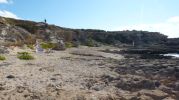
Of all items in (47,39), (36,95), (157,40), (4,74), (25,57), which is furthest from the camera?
(157,40)

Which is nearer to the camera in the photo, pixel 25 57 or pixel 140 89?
pixel 140 89

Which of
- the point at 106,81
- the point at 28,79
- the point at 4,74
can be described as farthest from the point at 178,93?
the point at 4,74

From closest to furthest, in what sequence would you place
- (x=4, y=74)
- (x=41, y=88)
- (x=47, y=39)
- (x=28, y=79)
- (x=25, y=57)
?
1. (x=41, y=88)
2. (x=28, y=79)
3. (x=4, y=74)
4. (x=25, y=57)
5. (x=47, y=39)

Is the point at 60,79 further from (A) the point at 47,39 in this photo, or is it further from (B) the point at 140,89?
(A) the point at 47,39

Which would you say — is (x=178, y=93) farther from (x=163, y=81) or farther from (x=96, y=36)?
(x=96, y=36)

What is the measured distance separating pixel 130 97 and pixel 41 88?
4.70 m

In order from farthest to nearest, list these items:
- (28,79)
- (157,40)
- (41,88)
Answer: (157,40), (28,79), (41,88)

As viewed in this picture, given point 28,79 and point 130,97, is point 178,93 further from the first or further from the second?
point 28,79

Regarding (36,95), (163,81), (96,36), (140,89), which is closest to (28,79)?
(36,95)

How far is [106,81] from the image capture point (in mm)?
19516

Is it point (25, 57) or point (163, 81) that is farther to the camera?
point (25, 57)

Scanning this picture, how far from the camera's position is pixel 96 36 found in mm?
116750

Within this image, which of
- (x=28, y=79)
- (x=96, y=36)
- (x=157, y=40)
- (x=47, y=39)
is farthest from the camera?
(x=157, y=40)

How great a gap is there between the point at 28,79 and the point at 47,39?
159 ft
